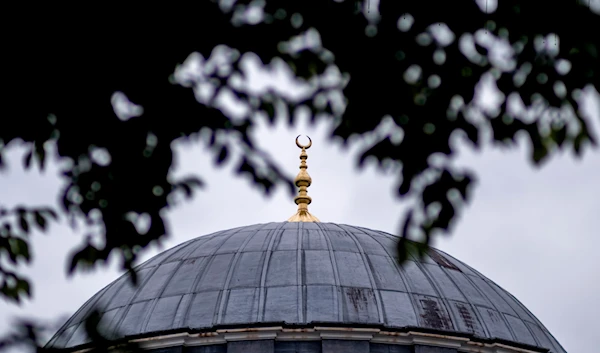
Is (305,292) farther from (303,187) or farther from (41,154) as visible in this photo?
(41,154)

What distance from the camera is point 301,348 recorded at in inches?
976

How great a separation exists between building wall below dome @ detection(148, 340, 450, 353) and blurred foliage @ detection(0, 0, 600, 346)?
15.8m

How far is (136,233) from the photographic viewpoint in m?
9.51

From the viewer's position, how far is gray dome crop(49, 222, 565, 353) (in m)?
25.8

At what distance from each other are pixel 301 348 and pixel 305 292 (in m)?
1.82

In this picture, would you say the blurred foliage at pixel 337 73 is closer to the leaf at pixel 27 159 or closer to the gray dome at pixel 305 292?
the leaf at pixel 27 159

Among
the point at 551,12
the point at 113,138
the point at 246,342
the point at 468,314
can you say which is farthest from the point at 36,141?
the point at 468,314

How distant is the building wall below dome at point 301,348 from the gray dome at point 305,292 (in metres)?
0.40

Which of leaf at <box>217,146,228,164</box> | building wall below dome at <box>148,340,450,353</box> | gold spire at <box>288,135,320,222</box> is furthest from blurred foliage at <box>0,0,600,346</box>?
gold spire at <box>288,135,320,222</box>

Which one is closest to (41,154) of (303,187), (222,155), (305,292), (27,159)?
(27,159)

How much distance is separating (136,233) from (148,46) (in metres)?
1.62

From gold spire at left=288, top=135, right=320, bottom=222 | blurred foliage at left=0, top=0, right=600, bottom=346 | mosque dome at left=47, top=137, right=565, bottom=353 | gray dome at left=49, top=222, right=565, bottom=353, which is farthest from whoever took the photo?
gold spire at left=288, top=135, right=320, bottom=222

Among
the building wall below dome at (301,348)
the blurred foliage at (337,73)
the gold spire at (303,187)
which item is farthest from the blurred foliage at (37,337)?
the gold spire at (303,187)

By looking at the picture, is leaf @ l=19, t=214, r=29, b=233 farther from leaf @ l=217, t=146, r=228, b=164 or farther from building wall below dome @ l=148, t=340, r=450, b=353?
building wall below dome @ l=148, t=340, r=450, b=353
